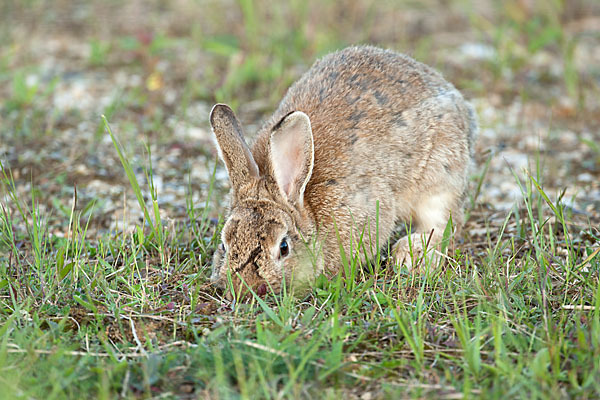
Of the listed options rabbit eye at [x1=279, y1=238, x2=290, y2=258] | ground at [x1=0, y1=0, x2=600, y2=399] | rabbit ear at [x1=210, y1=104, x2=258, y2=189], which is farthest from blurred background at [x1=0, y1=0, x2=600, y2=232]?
rabbit eye at [x1=279, y1=238, x2=290, y2=258]

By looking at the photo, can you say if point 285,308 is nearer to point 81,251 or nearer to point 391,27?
point 81,251

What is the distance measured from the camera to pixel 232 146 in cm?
441

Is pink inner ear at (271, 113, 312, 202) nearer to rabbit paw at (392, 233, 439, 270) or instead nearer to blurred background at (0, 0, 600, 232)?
rabbit paw at (392, 233, 439, 270)

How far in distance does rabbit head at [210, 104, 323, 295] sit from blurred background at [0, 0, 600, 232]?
1.15 meters

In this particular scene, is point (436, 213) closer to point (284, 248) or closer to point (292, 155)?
point (292, 155)

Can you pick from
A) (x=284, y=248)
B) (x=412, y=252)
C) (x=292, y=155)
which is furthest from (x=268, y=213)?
(x=412, y=252)

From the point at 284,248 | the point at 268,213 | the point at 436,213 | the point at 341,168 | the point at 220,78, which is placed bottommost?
the point at 436,213

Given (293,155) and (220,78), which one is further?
(220,78)

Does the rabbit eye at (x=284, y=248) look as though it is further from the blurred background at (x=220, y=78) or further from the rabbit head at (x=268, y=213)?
A: the blurred background at (x=220, y=78)

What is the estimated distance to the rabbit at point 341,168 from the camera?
411 centimetres

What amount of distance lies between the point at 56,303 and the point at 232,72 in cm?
434

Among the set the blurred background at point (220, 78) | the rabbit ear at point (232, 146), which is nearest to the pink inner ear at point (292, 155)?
the rabbit ear at point (232, 146)

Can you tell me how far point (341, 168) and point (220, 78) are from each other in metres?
3.74

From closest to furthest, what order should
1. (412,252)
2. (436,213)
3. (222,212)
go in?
(412,252)
(436,213)
(222,212)
